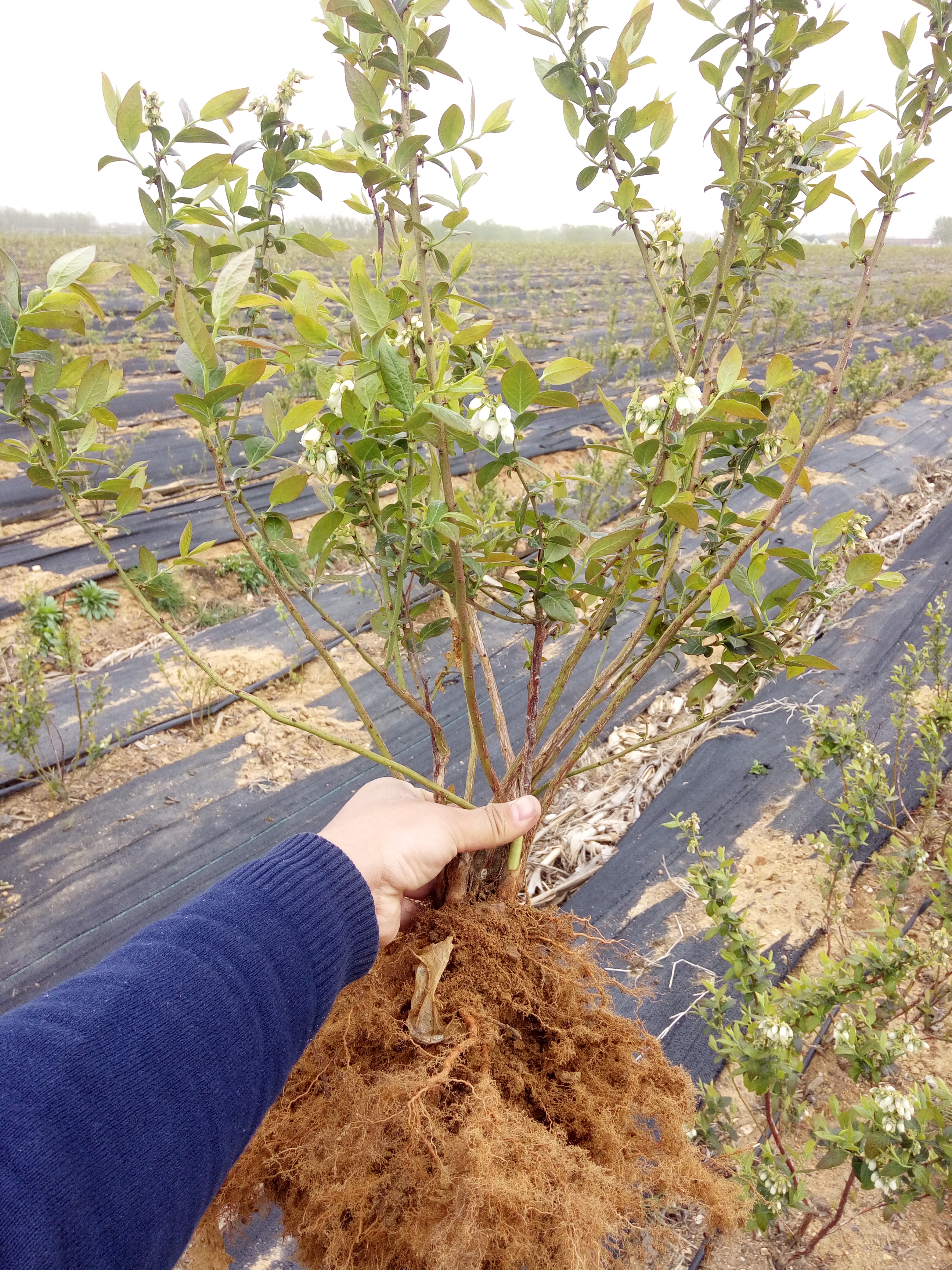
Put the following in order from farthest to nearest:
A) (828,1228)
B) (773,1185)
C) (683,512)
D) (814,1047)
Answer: (814,1047)
(828,1228)
(773,1185)
(683,512)

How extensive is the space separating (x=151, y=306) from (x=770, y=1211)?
1590mm

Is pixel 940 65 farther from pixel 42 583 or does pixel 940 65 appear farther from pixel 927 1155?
pixel 42 583

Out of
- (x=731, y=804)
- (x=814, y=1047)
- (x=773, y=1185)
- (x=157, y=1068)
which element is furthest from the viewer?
(x=731, y=804)

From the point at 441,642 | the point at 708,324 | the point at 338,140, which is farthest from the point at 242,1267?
Result: the point at 441,642

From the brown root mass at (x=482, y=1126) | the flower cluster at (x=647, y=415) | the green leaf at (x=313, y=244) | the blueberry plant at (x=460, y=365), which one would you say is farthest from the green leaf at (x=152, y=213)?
the brown root mass at (x=482, y=1126)

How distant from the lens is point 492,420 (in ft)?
2.58

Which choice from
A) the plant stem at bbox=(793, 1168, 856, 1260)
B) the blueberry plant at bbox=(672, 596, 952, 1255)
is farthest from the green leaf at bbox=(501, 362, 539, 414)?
the plant stem at bbox=(793, 1168, 856, 1260)

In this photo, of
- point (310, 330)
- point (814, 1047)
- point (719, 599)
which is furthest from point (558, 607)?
point (814, 1047)

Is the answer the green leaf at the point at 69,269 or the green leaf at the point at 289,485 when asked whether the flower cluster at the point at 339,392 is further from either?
the green leaf at the point at 69,269

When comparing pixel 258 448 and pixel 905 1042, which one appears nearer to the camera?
pixel 258 448

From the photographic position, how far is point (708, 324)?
906 millimetres

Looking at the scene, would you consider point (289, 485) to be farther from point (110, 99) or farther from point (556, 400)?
point (110, 99)

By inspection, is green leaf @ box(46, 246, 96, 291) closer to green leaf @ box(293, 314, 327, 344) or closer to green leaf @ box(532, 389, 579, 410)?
green leaf @ box(293, 314, 327, 344)

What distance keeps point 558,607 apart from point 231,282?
0.53 meters
